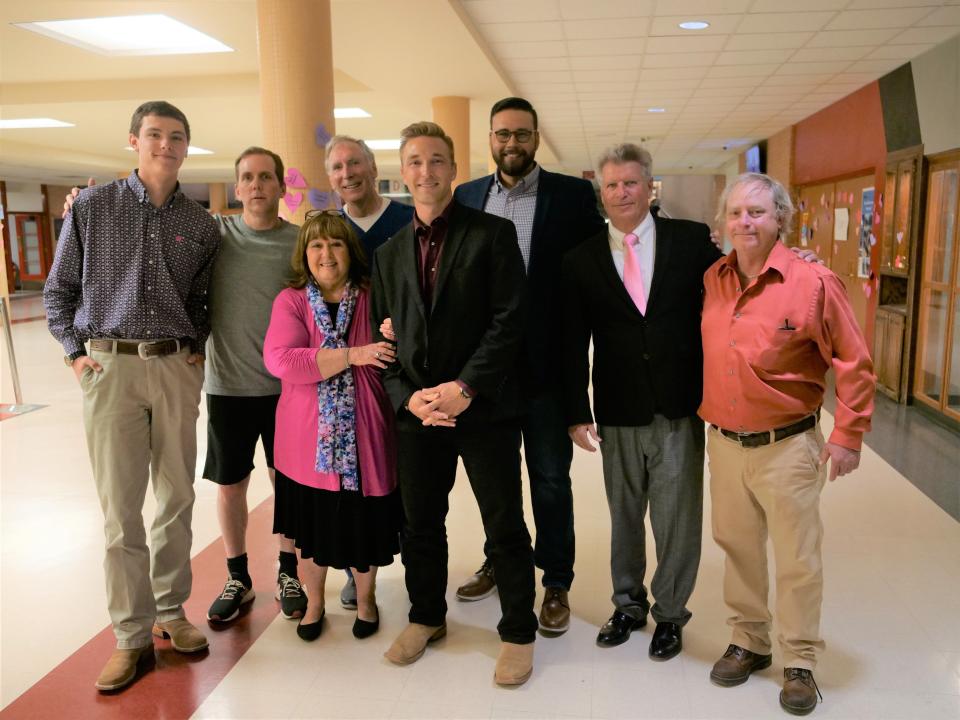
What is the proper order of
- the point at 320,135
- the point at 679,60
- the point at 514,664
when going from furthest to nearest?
the point at 679,60
the point at 320,135
the point at 514,664

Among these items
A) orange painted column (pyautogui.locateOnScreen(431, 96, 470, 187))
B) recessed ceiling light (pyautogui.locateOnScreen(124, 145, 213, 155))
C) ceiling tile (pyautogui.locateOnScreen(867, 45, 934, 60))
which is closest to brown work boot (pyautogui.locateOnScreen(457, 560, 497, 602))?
ceiling tile (pyautogui.locateOnScreen(867, 45, 934, 60))

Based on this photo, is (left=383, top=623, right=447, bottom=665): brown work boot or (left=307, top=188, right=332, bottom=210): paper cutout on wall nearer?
(left=383, top=623, right=447, bottom=665): brown work boot

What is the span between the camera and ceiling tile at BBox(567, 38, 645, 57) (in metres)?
6.82

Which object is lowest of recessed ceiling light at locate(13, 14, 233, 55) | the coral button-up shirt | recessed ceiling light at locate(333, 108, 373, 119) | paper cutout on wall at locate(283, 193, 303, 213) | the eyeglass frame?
the coral button-up shirt

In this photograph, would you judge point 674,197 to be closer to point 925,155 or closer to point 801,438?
point 925,155

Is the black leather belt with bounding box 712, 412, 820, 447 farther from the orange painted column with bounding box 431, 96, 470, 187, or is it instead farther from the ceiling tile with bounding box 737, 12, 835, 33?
the orange painted column with bounding box 431, 96, 470, 187

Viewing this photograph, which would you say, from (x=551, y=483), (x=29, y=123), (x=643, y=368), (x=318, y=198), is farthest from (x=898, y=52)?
(x=29, y=123)

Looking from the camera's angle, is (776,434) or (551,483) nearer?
(776,434)

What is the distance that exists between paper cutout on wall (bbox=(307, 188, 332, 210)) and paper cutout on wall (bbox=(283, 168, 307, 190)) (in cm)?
7

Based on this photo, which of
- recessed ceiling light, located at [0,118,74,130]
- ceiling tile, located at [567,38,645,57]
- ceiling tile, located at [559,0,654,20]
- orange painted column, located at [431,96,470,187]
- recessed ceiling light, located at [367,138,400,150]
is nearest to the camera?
ceiling tile, located at [559,0,654,20]

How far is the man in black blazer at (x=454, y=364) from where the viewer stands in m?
2.39

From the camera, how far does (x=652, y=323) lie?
8.13 ft

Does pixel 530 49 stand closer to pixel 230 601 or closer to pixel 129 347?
pixel 129 347

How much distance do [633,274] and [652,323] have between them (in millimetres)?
177
